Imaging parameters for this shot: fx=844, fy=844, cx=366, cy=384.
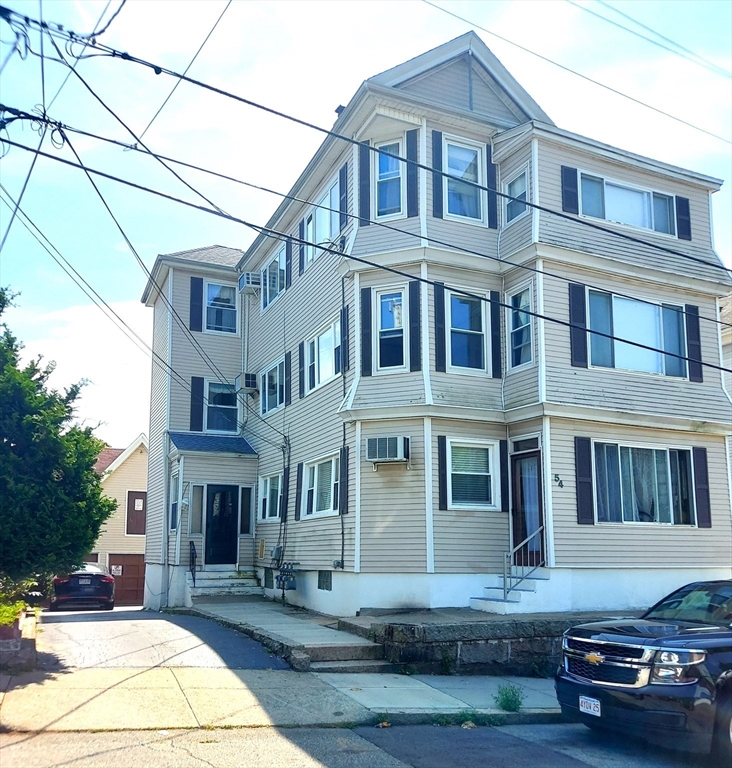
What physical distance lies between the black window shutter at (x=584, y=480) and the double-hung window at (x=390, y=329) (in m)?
3.65

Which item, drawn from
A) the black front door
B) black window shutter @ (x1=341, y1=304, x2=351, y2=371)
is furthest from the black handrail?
black window shutter @ (x1=341, y1=304, x2=351, y2=371)

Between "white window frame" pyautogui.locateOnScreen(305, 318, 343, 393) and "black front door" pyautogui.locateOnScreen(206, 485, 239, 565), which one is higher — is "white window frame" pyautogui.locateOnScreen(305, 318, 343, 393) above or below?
above

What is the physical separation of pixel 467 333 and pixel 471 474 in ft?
9.00

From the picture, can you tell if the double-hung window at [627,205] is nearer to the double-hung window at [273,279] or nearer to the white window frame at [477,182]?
the white window frame at [477,182]

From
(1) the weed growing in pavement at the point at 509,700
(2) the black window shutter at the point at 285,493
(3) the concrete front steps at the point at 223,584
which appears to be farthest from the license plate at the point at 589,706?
(3) the concrete front steps at the point at 223,584

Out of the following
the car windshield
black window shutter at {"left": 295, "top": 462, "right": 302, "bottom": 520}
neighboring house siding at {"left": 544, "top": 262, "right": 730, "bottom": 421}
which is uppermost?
neighboring house siding at {"left": 544, "top": 262, "right": 730, "bottom": 421}

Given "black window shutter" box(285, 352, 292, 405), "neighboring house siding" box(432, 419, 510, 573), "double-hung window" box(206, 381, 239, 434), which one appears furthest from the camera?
"double-hung window" box(206, 381, 239, 434)

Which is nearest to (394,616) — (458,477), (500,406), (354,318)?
(458,477)

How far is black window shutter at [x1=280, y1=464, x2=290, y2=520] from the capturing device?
814 inches

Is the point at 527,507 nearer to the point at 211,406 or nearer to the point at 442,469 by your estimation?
the point at 442,469

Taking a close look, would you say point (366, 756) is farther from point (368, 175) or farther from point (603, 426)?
point (368, 175)

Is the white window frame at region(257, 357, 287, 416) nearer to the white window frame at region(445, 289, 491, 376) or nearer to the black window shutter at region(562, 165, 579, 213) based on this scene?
the white window frame at region(445, 289, 491, 376)

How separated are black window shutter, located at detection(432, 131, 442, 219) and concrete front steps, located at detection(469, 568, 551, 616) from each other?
277 inches

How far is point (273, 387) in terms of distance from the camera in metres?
23.1
